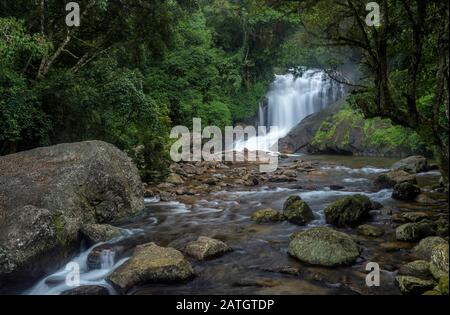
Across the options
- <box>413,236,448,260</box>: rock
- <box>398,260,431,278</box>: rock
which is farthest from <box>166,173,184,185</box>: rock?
<box>398,260,431,278</box>: rock

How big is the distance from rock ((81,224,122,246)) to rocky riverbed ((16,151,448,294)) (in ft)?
0.07

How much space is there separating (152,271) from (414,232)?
209 inches

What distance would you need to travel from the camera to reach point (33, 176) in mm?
8484

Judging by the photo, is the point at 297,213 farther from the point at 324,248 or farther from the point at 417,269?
the point at 417,269

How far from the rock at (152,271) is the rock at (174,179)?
8.52 m

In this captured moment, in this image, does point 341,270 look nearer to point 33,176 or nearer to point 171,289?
point 171,289

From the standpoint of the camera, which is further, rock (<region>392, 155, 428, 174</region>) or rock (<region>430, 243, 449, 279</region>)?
rock (<region>392, 155, 428, 174</region>)

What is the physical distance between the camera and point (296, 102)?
32.5 metres

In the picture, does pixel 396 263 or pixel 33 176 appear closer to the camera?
pixel 396 263

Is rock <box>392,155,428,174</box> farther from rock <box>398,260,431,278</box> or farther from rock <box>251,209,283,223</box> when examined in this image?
rock <box>398,260,431,278</box>

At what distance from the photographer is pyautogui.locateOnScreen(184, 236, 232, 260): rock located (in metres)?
Result: 7.23

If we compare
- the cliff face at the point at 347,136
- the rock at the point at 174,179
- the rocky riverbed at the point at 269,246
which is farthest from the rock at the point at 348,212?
the cliff face at the point at 347,136
